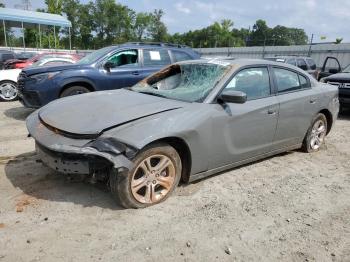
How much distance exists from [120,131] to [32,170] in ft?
5.69

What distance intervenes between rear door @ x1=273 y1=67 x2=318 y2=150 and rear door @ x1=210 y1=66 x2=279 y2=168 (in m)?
0.20

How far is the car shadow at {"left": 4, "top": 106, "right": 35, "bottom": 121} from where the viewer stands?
27.5ft

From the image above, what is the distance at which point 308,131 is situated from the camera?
588 cm

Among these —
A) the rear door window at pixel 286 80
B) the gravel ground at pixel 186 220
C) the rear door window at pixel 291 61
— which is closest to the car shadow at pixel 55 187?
the gravel ground at pixel 186 220

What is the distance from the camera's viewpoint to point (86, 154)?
3436 mm

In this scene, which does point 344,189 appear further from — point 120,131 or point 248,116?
point 120,131

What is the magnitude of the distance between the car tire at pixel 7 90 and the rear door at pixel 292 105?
27.0 feet

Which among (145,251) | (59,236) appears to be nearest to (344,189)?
(145,251)

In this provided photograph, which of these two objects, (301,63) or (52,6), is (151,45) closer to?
(301,63)

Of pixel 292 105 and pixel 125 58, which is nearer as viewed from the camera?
pixel 292 105

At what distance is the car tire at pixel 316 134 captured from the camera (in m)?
5.95

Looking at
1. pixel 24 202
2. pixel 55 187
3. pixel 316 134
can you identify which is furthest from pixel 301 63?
pixel 24 202

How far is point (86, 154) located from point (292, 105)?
3.20 metres

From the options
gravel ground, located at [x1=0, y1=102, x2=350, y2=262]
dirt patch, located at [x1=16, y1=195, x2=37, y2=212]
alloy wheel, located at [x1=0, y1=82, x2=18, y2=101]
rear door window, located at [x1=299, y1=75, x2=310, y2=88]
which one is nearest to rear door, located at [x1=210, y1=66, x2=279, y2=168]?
gravel ground, located at [x1=0, y1=102, x2=350, y2=262]
